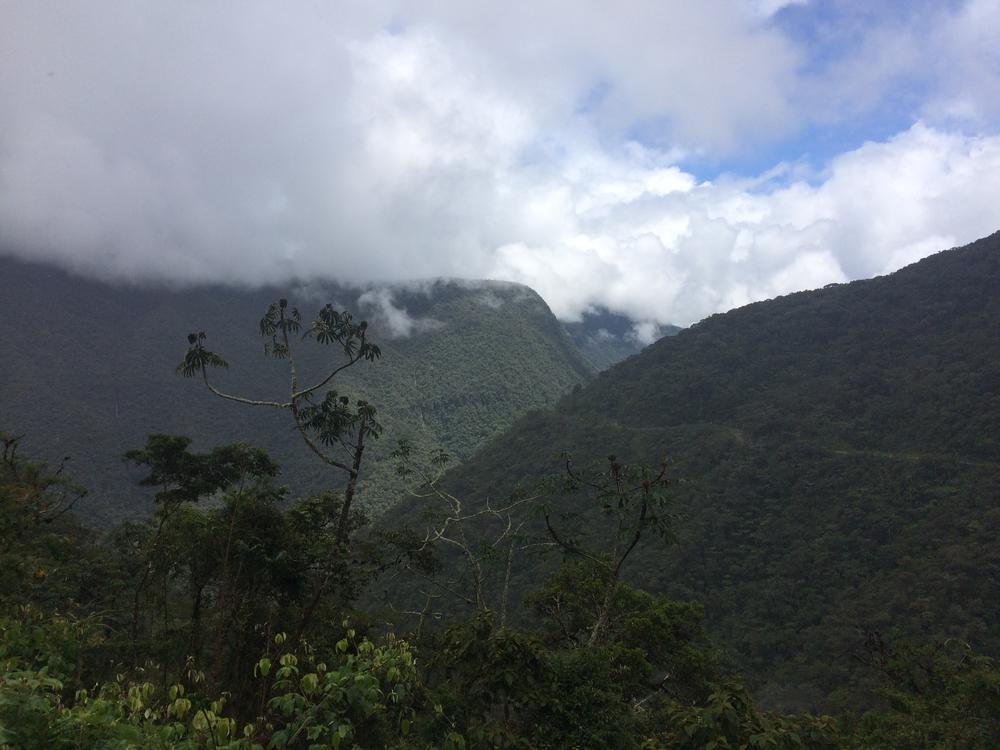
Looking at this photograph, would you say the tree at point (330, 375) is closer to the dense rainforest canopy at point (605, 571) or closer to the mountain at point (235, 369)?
the dense rainforest canopy at point (605, 571)

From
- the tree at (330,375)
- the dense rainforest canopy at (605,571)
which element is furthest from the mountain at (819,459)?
the tree at (330,375)

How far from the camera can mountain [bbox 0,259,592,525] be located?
79.4 m

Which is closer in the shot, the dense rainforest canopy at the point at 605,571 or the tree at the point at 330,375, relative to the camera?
the dense rainforest canopy at the point at 605,571

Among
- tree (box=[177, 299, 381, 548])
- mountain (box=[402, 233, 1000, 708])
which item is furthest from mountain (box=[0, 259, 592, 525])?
tree (box=[177, 299, 381, 548])

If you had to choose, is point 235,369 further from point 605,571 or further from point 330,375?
point 605,571

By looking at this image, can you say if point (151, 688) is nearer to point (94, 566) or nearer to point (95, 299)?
point (94, 566)

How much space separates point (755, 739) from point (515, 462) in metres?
61.5

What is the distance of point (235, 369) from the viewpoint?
113312mm

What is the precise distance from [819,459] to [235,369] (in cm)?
10262

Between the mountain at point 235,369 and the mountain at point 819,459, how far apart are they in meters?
32.3

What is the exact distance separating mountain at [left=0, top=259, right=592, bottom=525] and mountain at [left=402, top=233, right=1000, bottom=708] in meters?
32.3

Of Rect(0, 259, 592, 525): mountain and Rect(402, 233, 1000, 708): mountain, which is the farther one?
Rect(0, 259, 592, 525): mountain

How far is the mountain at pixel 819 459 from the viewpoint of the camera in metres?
32.9

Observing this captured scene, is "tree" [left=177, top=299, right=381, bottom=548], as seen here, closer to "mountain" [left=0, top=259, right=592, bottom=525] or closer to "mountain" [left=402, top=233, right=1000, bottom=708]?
"mountain" [left=402, top=233, right=1000, bottom=708]
